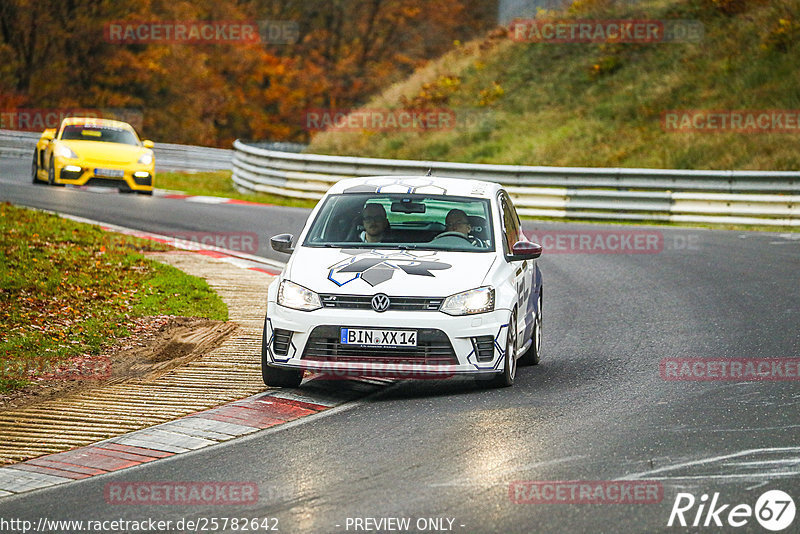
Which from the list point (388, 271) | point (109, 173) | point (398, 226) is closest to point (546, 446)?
point (388, 271)

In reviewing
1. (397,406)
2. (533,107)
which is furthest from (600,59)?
(397,406)

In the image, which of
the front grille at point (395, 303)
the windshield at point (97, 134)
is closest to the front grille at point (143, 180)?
the windshield at point (97, 134)

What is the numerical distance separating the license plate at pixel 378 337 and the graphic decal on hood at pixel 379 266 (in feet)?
1.22

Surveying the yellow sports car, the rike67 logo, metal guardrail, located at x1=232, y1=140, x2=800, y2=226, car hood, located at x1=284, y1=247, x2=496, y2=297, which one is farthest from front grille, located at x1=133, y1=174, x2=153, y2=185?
the rike67 logo

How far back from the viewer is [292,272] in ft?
29.9

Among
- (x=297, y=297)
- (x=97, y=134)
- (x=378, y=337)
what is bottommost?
(x=378, y=337)

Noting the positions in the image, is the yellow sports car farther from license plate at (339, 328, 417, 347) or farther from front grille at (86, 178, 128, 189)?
license plate at (339, 328, 417, 347)

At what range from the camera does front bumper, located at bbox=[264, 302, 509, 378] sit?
8.65 meters

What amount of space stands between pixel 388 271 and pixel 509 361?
1.17 metres

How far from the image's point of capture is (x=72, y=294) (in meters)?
12.6

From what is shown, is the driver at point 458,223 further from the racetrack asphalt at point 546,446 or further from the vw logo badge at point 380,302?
the vw logo badge at point 380,302

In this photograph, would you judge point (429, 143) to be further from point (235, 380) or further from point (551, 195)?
point (235, 380)

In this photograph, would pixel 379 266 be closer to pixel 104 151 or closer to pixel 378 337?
pixel 378 337

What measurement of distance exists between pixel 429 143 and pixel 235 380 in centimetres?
2688
